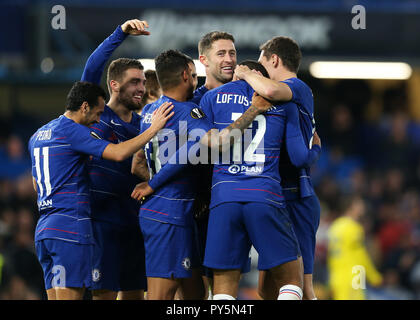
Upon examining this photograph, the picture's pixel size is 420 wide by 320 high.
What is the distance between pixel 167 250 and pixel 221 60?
1647mm

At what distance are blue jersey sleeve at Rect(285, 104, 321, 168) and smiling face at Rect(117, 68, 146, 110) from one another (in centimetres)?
143

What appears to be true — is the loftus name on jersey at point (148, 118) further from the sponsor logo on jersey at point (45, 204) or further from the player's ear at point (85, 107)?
the sponsor logo on jersey at point (45, 204)

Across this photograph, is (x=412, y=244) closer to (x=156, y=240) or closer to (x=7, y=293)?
(x=7, y=293)

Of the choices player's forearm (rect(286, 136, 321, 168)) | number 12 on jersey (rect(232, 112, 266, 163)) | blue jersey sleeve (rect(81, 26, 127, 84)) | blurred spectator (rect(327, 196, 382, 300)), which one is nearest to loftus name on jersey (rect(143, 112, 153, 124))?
number 12 on jersey (rect(232, 112, 266, 163))

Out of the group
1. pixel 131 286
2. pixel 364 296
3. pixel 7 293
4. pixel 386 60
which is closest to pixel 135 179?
pixel 131 286

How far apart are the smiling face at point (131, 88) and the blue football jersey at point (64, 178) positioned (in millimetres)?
779

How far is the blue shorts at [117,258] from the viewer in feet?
19.2

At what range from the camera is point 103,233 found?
5906 millimetres

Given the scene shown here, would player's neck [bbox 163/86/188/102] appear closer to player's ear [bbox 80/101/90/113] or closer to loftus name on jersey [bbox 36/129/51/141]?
player's ear [bbox 80/101/90/113]

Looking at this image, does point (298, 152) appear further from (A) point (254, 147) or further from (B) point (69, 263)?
(B) point (69, 263)

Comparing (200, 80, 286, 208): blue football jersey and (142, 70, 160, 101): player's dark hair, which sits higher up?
(142, 70, 160, 101): player's dark hair

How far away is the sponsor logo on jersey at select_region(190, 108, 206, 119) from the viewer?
17.5ft

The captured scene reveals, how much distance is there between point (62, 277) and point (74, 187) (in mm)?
673

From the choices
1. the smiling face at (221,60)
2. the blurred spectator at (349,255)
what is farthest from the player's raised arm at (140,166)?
the blurred spectator at (349,255)
